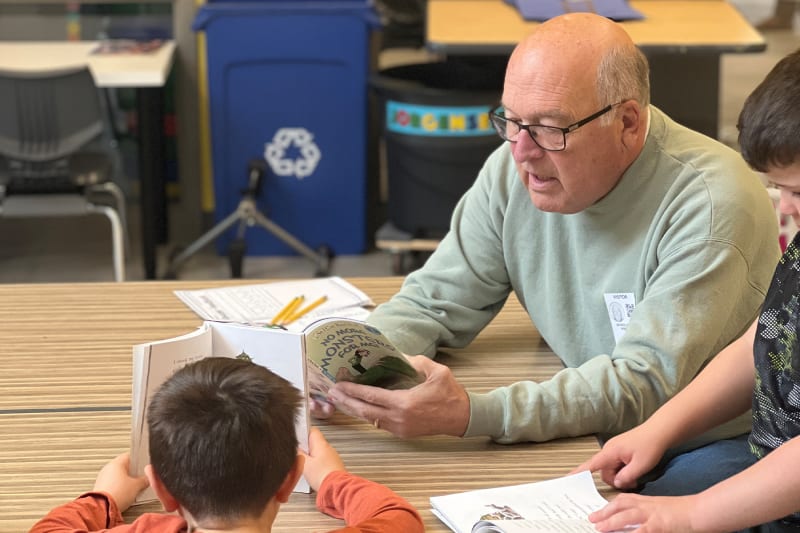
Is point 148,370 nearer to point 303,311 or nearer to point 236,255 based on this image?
point 303,311

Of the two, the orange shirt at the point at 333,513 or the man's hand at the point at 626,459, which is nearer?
the orange shirt at the point at 333,513

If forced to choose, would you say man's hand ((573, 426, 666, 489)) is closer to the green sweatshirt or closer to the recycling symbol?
the green sweatshirt

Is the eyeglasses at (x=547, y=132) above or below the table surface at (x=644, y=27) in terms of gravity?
above

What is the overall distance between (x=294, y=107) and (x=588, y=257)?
108 inches

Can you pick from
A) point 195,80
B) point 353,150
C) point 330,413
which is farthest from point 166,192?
point 330,413

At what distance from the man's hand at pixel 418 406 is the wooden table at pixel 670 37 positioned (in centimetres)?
222

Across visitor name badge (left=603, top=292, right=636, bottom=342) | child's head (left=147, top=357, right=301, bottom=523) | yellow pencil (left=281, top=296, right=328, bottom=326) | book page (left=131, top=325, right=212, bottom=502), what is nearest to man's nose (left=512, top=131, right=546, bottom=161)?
visitor name badge (left=603, top=292, right=636, bottom=342)

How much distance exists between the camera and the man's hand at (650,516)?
1324 millimetres

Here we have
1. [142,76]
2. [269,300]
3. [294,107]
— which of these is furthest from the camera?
[294,107]

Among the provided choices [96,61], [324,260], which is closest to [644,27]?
[324,260]

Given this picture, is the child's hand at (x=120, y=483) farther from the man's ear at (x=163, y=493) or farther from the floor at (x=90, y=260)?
the floor at (x=90, y=260)

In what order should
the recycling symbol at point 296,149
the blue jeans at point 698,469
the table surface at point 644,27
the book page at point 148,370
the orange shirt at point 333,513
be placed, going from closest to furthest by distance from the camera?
the orange shirt at point 333,513
the book page at point 148,370
the blue jeans at point 698,469
the table surface at point 644,27
the recycling symbol at point 296,149

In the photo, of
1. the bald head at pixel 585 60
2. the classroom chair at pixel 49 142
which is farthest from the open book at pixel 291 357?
the classroom chair at pixel 49 142

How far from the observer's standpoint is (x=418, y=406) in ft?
5.17
